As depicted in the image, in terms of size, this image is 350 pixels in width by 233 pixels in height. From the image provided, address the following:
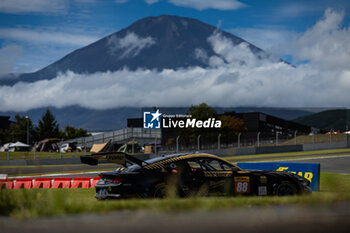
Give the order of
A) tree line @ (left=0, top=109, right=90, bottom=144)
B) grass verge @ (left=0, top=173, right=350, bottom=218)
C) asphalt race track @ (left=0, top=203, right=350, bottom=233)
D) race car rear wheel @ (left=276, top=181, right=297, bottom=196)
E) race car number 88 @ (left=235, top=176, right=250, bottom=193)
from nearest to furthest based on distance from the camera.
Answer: asphalt race track @ (left=0, top=203, right=350, bottom=233) < grass verge @ (left=0, top=173, right=350, bottom=218) < race car number 88 @ (left=235, top=176, right=250, bottom=193) < race car rear wheel @ (left=276, top=181, right=297, bottom=196) < tree line @ (left=0, top=109, right=90, bottom=144)

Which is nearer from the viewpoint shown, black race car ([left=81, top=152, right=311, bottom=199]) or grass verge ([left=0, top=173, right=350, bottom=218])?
grass verge ([left=0, top=173, right=350, bottom=218])

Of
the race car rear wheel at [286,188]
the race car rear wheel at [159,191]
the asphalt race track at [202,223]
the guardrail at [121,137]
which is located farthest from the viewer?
the guardrail at [121,137]

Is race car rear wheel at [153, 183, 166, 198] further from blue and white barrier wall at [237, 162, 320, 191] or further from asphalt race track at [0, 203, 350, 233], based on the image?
blue and white barrier wall at [237, 162, 320, 191]

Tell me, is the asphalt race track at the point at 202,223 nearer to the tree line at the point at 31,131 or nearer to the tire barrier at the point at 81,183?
the tire barrier at the point at 81,183

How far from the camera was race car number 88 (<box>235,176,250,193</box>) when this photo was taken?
9906 millimetres

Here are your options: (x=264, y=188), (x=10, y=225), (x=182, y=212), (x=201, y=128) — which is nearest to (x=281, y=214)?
(x=182, y=212)

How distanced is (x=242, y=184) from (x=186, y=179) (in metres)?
1.31

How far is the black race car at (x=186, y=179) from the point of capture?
9.21 meters

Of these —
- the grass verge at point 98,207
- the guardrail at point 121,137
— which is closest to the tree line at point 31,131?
the guardrail at point 121,137

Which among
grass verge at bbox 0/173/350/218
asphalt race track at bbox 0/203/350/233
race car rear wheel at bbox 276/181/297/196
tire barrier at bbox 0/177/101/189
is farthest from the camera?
tire barrier at bbox 0/177/101/189

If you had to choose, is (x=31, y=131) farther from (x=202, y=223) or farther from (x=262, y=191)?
(x=202, y=223)

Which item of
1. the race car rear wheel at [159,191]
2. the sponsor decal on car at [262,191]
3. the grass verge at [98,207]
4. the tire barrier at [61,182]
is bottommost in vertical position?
the tire barrier at [61,182]

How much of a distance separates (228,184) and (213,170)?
1.57 feet

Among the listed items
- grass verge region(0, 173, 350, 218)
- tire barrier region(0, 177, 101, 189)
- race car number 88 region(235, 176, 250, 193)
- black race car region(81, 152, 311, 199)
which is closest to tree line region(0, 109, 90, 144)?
tire barrier region(0, 177, 101, 189)
